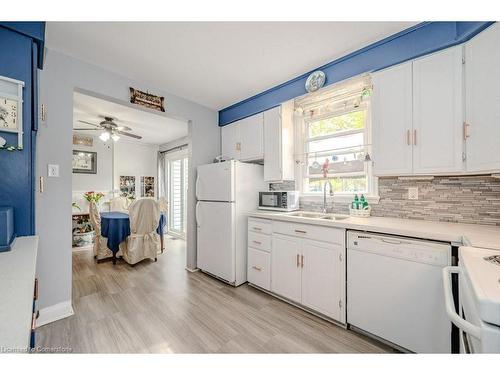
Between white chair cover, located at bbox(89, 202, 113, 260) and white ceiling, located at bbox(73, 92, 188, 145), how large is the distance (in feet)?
5.02

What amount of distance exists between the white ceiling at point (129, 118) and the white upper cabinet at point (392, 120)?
249 cm

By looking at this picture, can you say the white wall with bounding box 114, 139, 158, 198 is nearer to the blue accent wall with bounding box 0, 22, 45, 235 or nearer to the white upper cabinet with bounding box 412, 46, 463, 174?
the blue accent wall with bounding box 0, 22, 45, 235

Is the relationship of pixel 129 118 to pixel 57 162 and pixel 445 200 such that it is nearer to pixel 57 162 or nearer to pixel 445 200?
pixel 57 162

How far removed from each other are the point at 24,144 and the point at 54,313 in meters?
1.55

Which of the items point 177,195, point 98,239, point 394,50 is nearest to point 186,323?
point 98,239

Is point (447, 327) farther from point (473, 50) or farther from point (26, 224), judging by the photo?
point (26, 224)

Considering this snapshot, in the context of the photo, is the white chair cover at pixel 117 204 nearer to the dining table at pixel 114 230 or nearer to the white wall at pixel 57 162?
the dining table at pixel 114 230

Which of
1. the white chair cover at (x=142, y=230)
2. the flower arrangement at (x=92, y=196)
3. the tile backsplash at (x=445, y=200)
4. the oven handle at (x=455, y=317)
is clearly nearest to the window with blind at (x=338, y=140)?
the tile backsplash at (x=445, y=200)

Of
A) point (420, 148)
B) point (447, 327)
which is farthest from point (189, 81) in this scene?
point (447, 327)

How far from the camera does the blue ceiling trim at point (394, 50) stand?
60.9 inches
